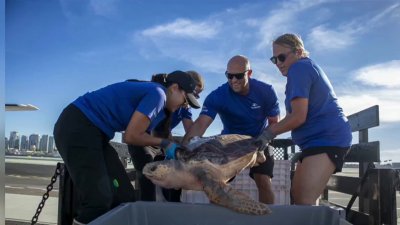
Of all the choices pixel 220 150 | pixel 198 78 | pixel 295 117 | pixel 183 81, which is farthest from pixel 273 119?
pixel 220 150

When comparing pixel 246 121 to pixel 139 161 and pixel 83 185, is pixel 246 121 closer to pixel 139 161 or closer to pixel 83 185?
pixel 139 161

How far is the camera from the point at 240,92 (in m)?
3.39

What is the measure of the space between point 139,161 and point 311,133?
1.45 metres

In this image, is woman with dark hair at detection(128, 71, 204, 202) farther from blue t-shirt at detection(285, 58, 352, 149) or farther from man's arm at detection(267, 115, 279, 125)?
blue t-shirt at detection(285, 58, 352, 149)

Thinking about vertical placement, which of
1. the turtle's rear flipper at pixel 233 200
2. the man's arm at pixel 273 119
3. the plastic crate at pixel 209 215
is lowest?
the plastic crate at pixel 209 215

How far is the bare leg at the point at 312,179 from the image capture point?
2.46 meters

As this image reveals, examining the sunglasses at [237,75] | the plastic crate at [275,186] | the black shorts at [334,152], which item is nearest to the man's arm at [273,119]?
the plastic crate at [275,186]

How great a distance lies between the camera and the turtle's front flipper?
169 centimetres

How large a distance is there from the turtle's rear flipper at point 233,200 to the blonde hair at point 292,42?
1191mm

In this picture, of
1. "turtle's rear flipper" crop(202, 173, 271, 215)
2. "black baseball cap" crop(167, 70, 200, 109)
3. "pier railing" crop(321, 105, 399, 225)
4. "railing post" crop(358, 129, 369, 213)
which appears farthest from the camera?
"black baseball cap" crop(167, 70, 200, 109)

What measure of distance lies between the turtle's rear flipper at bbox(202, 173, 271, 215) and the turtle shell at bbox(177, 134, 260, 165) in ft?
0.80

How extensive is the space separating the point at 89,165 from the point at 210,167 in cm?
72

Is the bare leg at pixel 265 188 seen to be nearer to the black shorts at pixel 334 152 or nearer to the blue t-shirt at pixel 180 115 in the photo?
the black shorts at pixel 334 152

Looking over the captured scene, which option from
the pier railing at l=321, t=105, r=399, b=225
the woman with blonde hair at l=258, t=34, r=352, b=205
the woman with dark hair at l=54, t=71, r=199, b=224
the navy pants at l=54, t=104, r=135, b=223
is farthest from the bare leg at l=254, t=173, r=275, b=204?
the navy pants at l=54, t=104, r=135, b=223
